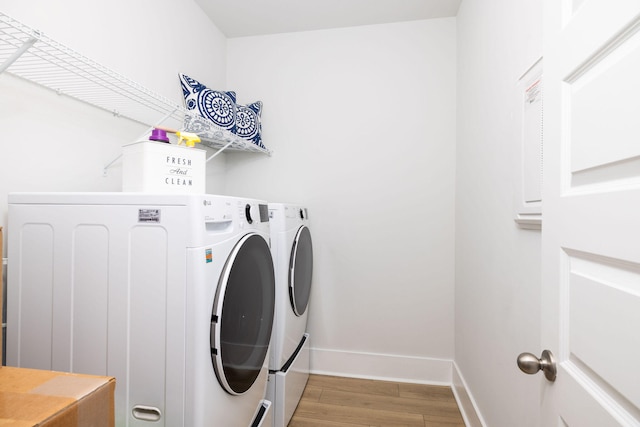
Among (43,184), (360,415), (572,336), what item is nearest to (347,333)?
(360,415)

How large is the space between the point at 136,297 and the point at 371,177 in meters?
1.72

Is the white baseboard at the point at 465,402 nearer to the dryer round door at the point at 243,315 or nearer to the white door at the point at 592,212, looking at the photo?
the white door at the point at 592,212

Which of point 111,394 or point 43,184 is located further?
point 43,184

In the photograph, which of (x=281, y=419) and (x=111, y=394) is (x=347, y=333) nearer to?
(x=281, y=419)

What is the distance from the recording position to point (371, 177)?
7.34 feet

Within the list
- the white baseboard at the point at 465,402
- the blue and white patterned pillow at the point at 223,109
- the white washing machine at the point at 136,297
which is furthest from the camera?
the blue and white patterned pillow at the point at 223,109

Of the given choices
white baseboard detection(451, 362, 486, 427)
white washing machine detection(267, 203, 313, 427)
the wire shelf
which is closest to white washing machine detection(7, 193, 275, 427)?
the wire shelf

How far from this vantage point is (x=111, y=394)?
0.58m

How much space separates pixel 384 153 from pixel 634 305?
187cm

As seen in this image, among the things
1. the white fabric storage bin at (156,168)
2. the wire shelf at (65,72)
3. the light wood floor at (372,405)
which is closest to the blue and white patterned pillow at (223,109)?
the wire shelf at (65,72)

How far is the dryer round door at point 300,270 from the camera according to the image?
170cm

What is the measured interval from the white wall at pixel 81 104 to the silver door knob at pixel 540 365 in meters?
1.59

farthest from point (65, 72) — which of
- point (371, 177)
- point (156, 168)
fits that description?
point (371, 177)

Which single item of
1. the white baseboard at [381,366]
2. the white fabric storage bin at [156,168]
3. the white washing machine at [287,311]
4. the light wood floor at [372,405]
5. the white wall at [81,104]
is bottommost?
the light wood floor at [372,405]
